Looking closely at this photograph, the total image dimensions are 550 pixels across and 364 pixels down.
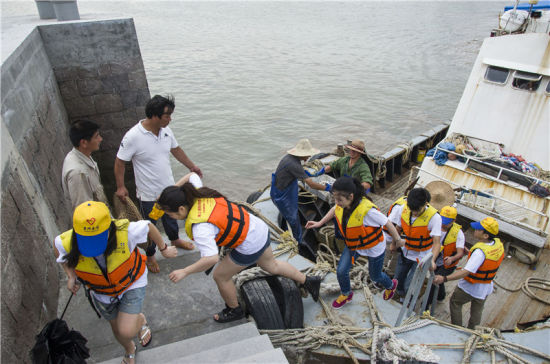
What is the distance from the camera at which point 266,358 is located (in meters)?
2.24

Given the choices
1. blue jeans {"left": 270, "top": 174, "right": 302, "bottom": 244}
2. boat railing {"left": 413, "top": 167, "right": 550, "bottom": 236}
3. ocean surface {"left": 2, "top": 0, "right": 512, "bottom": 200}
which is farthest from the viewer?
ocean surface {"left": 2, "top": 0, "right": 512, "bottom": 200}

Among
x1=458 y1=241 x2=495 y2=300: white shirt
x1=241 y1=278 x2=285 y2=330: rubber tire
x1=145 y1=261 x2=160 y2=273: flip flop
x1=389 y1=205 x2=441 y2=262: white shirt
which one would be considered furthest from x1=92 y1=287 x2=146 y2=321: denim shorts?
x1=458 y1=241 x2=495 y2=300: white shirt

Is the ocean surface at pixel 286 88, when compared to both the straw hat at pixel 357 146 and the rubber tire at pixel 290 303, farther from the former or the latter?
the rubber tire at pixel 290 303

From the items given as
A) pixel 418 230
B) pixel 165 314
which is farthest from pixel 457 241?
pixel 165 314

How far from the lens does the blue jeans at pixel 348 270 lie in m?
3.51

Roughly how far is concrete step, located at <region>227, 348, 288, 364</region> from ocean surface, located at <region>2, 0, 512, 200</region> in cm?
626

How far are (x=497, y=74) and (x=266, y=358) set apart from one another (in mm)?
7311

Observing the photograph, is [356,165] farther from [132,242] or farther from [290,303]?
[132,242]

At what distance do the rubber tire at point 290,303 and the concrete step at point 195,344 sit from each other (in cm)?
43

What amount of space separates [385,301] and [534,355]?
1308 mm

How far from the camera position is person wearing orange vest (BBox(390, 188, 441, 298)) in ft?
12.1

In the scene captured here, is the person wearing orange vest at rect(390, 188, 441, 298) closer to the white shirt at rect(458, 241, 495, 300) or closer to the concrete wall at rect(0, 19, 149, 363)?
the white shirt at rect(458, 241, 495, 300)

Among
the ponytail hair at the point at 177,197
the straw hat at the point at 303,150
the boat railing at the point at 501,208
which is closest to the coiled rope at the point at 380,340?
the ponytail hair at the point at 177,197

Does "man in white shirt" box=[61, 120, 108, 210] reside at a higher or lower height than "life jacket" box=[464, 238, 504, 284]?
higher
